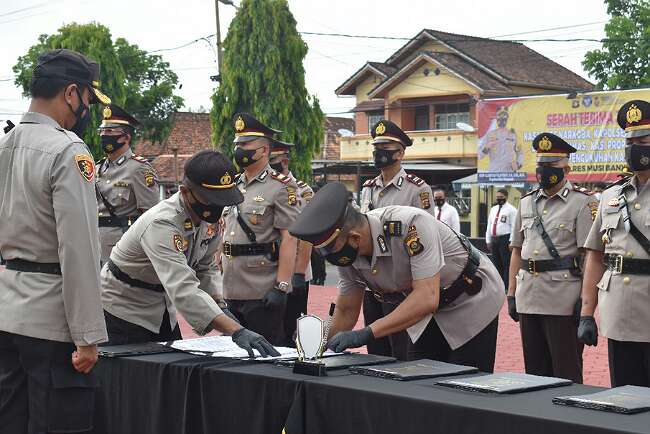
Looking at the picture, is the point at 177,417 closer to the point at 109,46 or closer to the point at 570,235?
the point at 570,235

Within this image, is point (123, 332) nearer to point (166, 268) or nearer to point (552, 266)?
point (166, 268)

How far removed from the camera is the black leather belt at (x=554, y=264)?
686 cm

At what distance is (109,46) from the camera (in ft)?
127

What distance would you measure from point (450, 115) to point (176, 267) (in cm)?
3773

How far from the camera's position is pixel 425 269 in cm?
452

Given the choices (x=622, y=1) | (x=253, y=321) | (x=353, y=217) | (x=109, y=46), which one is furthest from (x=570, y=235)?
(x=622, y=1)

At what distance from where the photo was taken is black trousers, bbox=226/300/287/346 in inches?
279

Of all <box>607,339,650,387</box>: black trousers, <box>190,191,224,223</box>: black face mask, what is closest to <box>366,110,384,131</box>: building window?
<box>607,339,650,387</box>: black trousers

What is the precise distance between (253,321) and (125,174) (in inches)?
80.7

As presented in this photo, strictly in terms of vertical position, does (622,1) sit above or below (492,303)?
above

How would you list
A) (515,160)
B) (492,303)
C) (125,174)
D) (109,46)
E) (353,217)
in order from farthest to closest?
(109,46)
(515,160)
(125,174)
(492,303)
(353,217)

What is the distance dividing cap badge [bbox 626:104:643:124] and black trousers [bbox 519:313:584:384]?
181 centimetres

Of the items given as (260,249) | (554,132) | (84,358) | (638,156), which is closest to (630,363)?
(638,156)

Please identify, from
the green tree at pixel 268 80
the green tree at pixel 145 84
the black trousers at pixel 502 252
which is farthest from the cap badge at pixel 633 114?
the green tree at pixel 145 84
